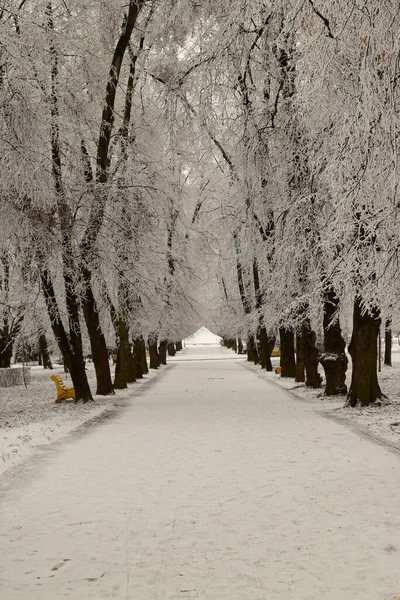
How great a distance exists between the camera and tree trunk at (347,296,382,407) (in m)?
14.9

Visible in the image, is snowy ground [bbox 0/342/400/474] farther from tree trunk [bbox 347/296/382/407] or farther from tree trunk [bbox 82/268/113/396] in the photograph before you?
tree trunk [bbox 82/268/113/396]

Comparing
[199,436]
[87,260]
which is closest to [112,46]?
[87,260]

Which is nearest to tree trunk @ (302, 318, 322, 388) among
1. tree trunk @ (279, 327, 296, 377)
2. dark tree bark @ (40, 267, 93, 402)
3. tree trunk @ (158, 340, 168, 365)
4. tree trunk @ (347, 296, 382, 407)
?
tree trunk @ (279, 327, 296, 377)

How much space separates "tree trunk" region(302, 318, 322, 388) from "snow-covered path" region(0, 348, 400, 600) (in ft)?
33.0

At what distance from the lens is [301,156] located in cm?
1486

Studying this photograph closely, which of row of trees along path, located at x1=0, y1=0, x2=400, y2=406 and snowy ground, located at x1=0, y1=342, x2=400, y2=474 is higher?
row of trees along path, located at x1=0, y1=0, x2=400, y2=406

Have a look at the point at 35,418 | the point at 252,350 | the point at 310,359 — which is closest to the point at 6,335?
the point at 310,359

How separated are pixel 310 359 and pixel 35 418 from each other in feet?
32.1

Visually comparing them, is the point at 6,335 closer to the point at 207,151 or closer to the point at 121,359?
the point at 121,359

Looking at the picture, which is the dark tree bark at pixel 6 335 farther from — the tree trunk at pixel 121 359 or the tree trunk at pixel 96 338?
the tree trunk at pixel 96 338

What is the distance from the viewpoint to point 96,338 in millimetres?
19438

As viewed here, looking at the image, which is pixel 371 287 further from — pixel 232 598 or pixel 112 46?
pixel 112 46

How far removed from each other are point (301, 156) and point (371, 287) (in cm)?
427

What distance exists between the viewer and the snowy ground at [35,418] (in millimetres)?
10055
